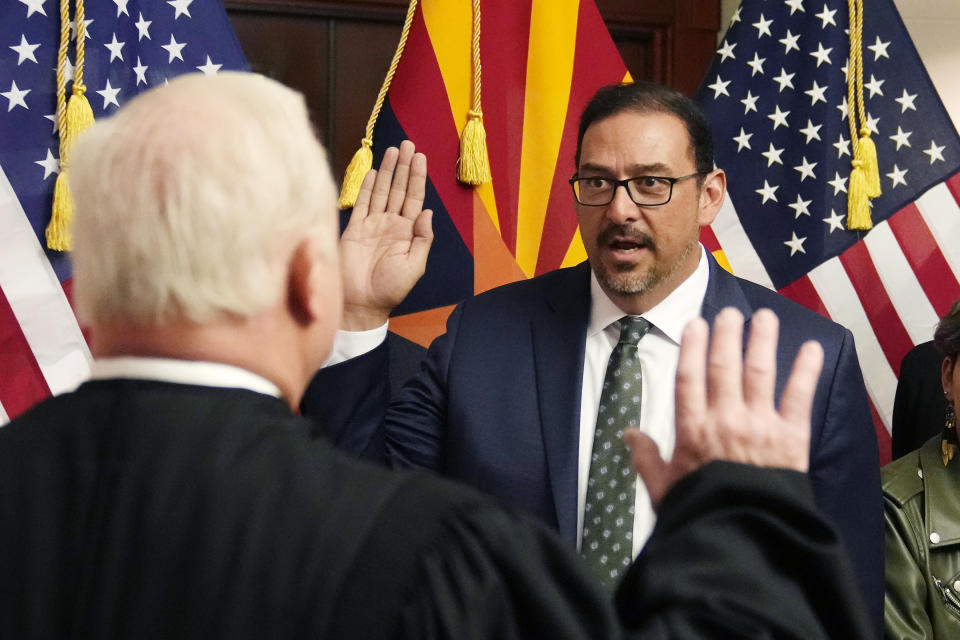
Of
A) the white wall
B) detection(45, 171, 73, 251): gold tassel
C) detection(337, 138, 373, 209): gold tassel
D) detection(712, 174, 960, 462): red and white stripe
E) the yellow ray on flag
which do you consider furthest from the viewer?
the white wall

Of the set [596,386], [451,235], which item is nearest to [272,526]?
[596,386]

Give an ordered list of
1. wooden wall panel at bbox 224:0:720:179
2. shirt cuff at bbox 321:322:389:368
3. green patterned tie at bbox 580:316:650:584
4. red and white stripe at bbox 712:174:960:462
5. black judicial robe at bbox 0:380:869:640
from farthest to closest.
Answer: wooden wall panel at bbox 224:0:720:179 → red and white stripe at bbox 712:174:960:462 → green patterned tie at bbox 580:316:650:584 → shirt cuff at bbox 321:322:389:368 → black judicial robe at bbox 0:380:869:640

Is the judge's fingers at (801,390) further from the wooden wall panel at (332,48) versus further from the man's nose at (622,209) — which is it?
the wooden wall panel at (332,48)

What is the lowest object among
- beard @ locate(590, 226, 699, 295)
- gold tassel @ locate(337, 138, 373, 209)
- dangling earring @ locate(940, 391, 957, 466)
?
dangling earring @ locate(940, 391, 957, 466)

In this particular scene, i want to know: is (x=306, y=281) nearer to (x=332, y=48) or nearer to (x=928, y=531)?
(x=928, y=531)

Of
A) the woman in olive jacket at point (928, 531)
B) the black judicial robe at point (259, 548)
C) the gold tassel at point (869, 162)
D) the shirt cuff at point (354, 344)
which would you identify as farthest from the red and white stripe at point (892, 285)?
the black judicial robe at point (259, 548)

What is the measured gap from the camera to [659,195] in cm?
185

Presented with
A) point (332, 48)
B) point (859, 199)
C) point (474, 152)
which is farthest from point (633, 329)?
point (332, 48)

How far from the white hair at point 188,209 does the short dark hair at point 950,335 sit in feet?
5.05

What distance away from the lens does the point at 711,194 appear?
6.44 feet

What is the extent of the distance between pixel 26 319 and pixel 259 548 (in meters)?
1.62

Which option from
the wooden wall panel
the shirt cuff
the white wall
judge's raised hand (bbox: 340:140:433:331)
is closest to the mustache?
judge's raised hand (bbox: 340:140:433:331)

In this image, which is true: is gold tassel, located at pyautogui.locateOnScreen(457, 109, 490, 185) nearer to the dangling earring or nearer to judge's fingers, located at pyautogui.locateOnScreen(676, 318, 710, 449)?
the dangling earring

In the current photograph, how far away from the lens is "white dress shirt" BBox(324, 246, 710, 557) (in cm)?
166
